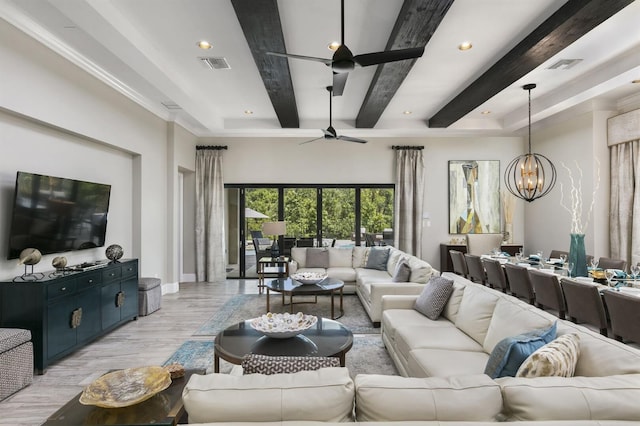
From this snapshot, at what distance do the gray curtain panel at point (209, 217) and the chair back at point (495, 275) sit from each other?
→ 5095 mm

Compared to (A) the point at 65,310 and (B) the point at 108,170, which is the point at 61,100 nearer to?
(B) the point at 108,170

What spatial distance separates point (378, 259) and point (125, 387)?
5.00 metres

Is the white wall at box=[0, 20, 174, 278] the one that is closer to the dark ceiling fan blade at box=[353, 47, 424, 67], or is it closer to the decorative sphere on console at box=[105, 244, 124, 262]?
the decorative sphere on console at box=[105, 244, 124, 262]

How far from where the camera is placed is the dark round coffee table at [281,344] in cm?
246

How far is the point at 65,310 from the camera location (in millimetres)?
3383

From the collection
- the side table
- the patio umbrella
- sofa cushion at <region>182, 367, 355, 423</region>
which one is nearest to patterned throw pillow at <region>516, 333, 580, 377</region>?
sofa cushion at <region>182, 367, 355, 423</region>

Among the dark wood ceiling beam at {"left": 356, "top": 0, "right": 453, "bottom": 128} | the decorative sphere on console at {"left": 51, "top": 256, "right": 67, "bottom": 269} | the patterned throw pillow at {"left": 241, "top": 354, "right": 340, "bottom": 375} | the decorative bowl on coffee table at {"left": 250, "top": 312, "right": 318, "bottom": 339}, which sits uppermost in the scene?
the dark wood ceiling beam at {"left": 356, "top": 0, "right": 453, "bottom": 128}

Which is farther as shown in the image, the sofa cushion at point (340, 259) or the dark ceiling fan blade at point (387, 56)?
the sofa cushion at point (340, 259)

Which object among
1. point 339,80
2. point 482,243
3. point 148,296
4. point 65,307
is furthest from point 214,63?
point 482,243

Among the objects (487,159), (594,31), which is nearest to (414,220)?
(487,159)

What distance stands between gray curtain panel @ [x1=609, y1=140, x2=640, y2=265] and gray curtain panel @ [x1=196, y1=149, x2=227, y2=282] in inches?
274

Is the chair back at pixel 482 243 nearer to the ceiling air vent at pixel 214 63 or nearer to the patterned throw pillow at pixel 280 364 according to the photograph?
the ceiling air vent at pixel 214 63

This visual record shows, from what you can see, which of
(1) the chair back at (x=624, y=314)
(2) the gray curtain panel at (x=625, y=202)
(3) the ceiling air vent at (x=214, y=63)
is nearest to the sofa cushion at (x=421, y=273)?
(1) the chair back at (x=624, y=314)

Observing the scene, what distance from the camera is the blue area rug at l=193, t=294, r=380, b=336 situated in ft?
14.1
